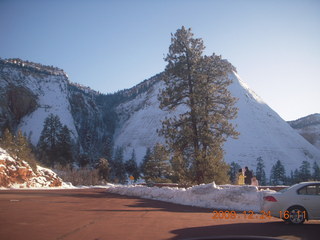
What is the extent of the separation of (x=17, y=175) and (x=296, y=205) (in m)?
25.8

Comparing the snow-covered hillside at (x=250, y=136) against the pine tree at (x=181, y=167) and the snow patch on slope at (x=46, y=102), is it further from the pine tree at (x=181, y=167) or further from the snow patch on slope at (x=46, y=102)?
the pine tree at (x=181, y=167)

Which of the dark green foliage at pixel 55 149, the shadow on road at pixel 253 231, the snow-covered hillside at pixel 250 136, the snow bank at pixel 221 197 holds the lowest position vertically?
the shadow on road at pixel 253 231

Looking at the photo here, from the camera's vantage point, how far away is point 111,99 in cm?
19875

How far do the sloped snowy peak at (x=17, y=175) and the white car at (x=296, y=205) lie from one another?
24149 millimetres

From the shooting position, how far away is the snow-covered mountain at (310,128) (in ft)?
516

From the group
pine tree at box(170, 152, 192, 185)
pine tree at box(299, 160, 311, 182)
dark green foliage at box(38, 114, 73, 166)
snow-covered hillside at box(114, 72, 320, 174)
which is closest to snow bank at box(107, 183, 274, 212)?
pine tree at box(170, 152, 192, 185)

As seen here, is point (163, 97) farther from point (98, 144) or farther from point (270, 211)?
point (98, 144)

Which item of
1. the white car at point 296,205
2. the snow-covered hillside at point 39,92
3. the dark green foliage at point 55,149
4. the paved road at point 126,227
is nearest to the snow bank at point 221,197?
the white car at point 296,205

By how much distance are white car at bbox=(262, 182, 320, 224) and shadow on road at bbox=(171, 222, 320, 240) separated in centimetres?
28

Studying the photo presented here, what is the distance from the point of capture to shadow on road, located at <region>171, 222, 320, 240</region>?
7.53 metres

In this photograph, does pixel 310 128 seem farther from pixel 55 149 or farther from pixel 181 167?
pixel 181 167

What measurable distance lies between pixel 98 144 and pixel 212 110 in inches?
5430

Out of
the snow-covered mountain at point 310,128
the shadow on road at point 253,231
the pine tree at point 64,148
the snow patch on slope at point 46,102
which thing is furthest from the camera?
the snow-covered mountain at point 310,128

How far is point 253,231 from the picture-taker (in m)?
8.06
